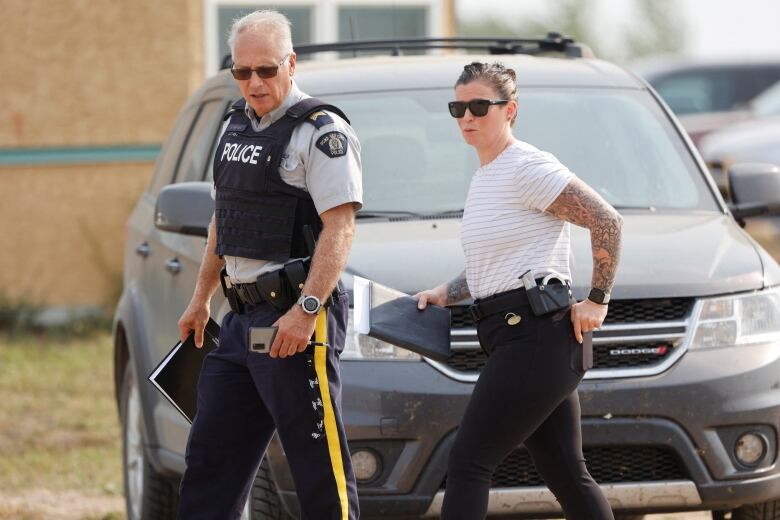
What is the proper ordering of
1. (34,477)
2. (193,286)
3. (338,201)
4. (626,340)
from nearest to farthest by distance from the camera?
(338,201) < (626,340) < (193,286) < (34,477)

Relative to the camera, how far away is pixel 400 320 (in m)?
4.75

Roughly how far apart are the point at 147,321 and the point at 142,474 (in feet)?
1.97

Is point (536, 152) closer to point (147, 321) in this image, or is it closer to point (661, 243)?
point (661, 243)

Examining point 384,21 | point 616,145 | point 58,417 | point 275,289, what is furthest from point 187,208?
point 384,21

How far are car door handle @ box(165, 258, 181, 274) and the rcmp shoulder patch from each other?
6.06ft

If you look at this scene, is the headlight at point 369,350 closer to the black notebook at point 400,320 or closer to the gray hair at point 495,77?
the black notebook at point 400,320

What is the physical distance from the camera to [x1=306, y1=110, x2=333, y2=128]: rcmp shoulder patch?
174 inches

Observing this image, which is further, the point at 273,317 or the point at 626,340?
the point at 626,340

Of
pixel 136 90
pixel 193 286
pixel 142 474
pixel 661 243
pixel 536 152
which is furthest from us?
pixel 136 90

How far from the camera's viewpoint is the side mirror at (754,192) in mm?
6164

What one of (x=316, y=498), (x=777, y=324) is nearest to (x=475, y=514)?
(x=316, y=498)

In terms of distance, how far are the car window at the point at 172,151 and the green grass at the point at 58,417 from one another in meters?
1.44

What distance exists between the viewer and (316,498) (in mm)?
4418

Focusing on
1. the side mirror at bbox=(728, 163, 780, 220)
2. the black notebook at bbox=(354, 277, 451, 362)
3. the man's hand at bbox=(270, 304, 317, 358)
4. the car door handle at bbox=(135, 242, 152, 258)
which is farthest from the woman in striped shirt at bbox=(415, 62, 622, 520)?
the car door handle at bbox=(135, 242, 152, 258)
